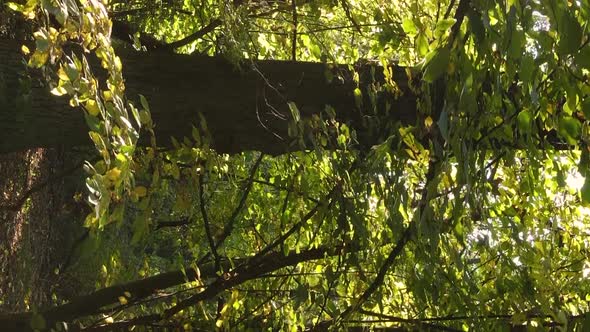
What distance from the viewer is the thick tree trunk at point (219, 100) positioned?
108 inches

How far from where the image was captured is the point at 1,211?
5152 mm

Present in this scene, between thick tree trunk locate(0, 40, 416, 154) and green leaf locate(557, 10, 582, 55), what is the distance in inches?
53.4

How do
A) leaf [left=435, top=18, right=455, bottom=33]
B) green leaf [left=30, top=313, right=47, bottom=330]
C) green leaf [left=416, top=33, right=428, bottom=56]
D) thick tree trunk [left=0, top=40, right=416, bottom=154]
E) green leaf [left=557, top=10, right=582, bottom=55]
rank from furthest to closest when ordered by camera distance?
green leaf [left=30, top=313, right=47, bottom=330], thick tree trunk [left=0, top=40, right=416, bottom=154], green leaf [left=416, top=33, right=428, bottom=56], leaf [left=435, top=18, right=455, bottom=33], green leaf [left=557, top=10, right=582, bottom=55]

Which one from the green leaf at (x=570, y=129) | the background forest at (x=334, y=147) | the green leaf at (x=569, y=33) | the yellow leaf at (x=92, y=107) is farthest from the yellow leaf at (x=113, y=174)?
the green leaf at (x=570, y=129)

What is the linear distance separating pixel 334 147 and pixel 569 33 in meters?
1.34

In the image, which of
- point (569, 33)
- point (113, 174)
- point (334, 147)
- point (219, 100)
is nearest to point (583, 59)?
point (569, 33)

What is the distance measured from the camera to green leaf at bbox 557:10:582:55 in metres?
1.75

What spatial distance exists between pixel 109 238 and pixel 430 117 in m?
3.55

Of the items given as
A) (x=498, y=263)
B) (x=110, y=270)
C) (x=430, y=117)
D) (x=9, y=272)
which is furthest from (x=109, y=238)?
(x=430, y=117)

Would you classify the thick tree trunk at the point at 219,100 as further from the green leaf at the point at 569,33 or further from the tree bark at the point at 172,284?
the green leaf at the point at 569,33

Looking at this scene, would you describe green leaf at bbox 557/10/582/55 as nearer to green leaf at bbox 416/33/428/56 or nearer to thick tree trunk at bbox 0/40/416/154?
green leaf at bbox 416/33/428/56

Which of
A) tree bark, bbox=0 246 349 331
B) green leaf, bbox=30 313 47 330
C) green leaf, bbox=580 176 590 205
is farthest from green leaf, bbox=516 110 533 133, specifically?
green leaf, bbox=30 313 47 330

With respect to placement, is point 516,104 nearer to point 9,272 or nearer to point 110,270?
point 110,270

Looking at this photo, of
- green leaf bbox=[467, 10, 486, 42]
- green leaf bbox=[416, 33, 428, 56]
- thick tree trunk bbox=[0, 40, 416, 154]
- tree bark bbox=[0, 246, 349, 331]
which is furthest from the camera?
tree bark bbox=[0, 246, 349, 331]
